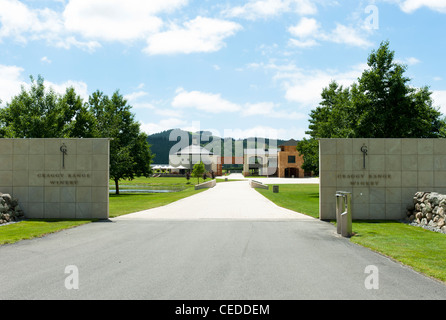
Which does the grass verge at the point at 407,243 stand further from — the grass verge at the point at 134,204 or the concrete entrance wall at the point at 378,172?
the grass verge at the point at 134,204

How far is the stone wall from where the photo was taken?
12.1 m

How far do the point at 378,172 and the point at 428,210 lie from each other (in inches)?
97.7

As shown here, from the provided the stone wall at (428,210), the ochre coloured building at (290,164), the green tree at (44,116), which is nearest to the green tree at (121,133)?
the green tree at (44,116)

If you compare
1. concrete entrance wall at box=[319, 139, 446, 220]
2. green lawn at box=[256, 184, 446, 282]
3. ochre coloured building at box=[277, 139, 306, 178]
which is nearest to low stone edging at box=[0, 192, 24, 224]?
concrete entrance wall at box=[319, 139, 446, 220]

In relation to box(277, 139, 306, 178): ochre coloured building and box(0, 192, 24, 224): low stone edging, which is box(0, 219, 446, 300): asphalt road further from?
box(277, 139, 306, 178): ochre coloured building

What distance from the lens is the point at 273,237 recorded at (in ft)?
34.1

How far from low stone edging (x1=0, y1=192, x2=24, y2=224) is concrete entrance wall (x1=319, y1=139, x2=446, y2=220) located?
13320mm

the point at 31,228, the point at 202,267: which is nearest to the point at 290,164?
the point at 31,228

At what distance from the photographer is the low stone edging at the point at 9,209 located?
13.6m

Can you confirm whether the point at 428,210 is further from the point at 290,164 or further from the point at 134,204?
the point at 290,164
